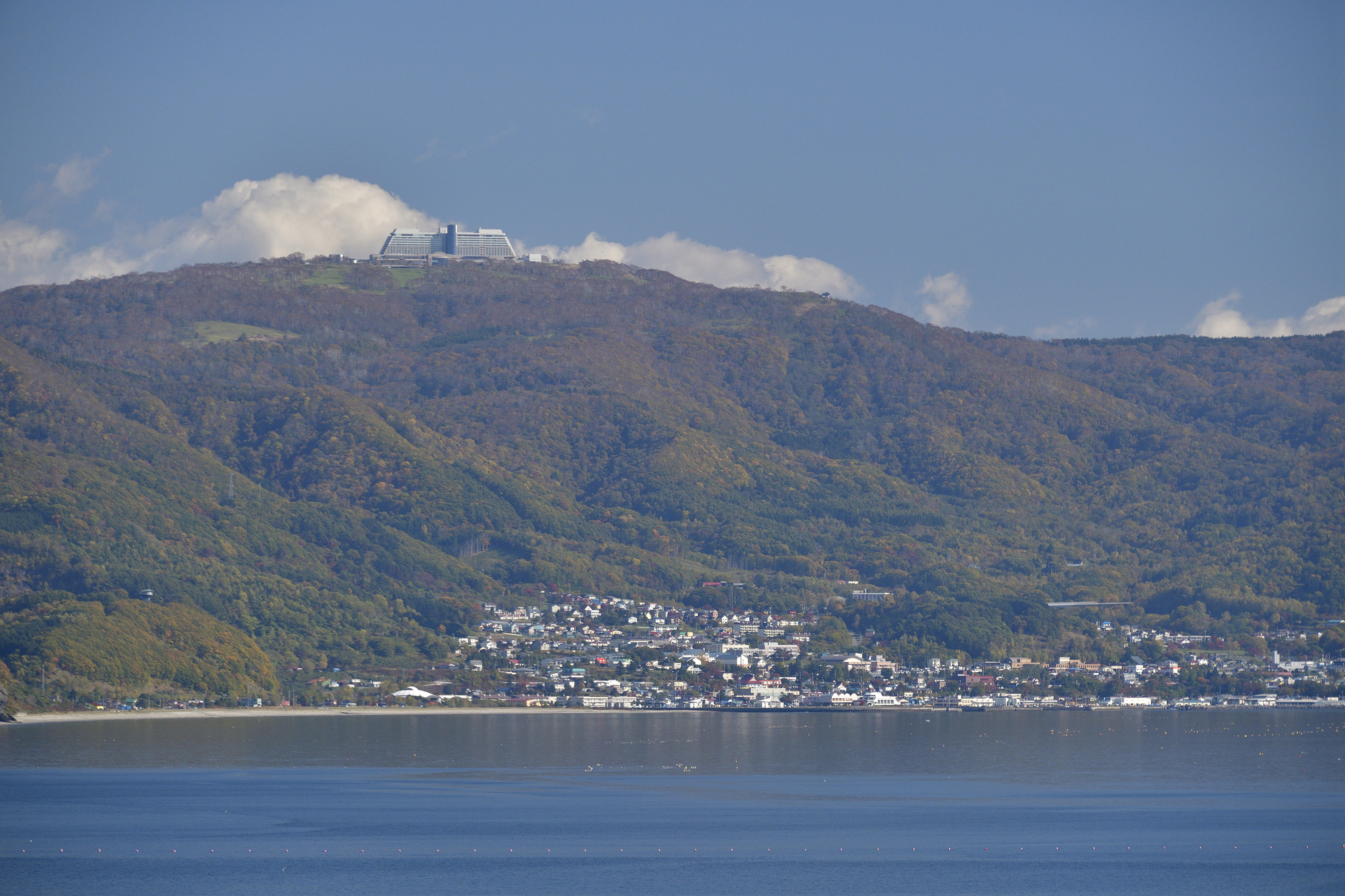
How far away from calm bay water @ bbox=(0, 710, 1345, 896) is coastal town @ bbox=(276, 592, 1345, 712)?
93.4ft

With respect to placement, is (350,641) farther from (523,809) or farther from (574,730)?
(523,809)

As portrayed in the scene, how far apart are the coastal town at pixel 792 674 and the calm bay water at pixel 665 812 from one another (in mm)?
28457

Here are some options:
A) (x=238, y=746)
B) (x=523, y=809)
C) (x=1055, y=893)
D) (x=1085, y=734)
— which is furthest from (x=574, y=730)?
(x=1055, y=893)

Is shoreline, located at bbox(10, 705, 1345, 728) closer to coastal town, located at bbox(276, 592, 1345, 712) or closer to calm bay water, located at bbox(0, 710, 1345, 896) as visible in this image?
coastal town, located at bbox(276, 592, 1345, 712)

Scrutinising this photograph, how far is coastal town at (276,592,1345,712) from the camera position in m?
138

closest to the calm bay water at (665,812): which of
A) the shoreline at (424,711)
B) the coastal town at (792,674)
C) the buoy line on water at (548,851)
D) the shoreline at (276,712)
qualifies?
the buoy line on water at (548,851)

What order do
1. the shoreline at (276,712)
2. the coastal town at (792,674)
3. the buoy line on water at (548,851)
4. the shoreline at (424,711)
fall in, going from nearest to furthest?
1. the buoy line on water at (548,851)
2. the shoreline at (276,712)
3. the shoreline at (424,711)
4. the coastal town at (792,674)

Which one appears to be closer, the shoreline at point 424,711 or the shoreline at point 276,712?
the shoreline at point 276,712

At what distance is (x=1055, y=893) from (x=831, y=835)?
38.8ft

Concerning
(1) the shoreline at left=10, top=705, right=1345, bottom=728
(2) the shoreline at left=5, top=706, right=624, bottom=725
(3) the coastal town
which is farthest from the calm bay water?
(3) the coastal town

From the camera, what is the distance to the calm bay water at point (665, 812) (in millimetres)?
54719

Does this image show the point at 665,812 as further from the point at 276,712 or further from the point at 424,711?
the point at 424,711

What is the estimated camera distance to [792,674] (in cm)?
14888

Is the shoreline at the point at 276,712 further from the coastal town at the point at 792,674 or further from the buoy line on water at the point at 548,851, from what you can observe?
the buoy line on water at the point at 548,851
